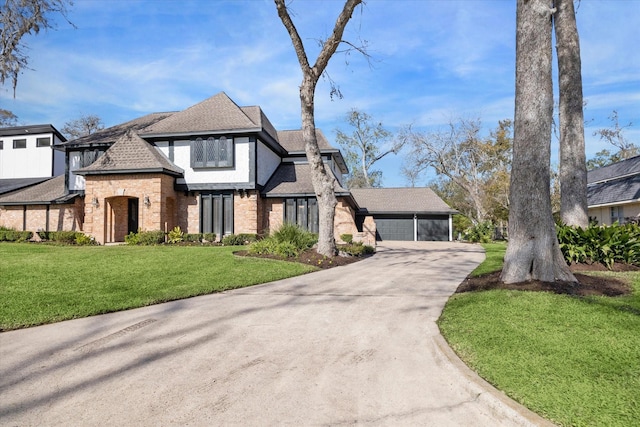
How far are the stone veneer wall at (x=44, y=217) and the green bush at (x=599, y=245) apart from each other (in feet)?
79.0

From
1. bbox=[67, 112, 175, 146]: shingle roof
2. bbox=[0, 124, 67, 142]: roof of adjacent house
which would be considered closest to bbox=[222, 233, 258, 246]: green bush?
bbox=[67, 112, 175, 146]: shingle roof

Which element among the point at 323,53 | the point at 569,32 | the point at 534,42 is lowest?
the point at 534,42

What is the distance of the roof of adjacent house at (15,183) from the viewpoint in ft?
76.3

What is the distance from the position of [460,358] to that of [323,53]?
11.6m

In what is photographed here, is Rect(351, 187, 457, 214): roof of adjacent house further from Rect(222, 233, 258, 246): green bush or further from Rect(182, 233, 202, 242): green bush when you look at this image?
Rect(182, 233, 202, 242): green bush

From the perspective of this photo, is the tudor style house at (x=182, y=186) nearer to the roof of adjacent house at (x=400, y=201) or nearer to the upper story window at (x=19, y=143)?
the upper story window at (x=19, y=143)

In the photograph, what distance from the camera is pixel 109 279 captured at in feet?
26.3

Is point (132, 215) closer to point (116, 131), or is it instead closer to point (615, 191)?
point (116, 131)

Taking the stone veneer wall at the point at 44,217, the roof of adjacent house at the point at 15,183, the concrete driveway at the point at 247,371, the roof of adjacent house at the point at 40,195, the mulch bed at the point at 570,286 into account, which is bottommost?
the concrete driveway at the point at 247,371

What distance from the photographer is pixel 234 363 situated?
3713mm

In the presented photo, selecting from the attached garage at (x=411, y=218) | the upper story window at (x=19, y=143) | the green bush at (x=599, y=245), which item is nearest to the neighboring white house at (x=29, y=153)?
the upper story window at (x=19, y=143)

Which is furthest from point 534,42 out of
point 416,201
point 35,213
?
point 35,213

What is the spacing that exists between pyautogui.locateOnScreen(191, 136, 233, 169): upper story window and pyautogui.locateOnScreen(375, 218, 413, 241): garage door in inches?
595

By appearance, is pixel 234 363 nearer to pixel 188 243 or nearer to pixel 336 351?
pixel 336 351
